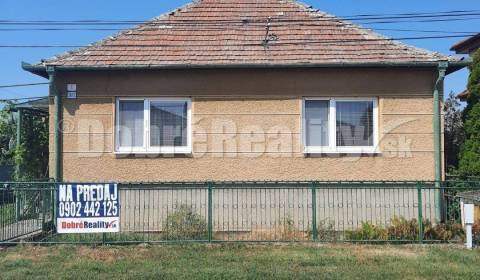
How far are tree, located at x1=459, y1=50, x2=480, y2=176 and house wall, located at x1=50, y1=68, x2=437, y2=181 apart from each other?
1.04 metres

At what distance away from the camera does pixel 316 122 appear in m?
11.6

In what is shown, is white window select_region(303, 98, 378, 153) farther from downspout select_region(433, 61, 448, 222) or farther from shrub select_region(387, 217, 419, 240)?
shrub select_region(387, 217, 419, 240)

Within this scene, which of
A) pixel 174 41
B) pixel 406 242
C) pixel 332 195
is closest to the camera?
pixel 406 242

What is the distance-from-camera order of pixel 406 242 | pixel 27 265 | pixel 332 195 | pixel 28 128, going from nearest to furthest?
pixel 27 265 → pixel 406 242 → pixel 332 195 → pixel 28 128

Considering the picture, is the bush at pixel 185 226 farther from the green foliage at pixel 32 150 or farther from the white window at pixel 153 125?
the green foliage at pixel 32 150

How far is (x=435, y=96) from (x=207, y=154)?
16.0 feet

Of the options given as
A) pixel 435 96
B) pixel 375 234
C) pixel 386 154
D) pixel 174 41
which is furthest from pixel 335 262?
pixel 174 41

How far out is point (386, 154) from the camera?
11.4 metres

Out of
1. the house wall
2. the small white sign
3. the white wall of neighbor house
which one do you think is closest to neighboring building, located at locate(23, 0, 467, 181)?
the house wall

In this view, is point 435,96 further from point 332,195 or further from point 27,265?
point 27,265

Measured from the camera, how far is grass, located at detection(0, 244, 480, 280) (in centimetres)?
779

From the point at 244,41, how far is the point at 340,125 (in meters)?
2.81

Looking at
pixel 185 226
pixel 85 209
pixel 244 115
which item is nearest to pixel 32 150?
pixel 85 209

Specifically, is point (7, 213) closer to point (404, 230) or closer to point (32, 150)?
point (32, 150)
